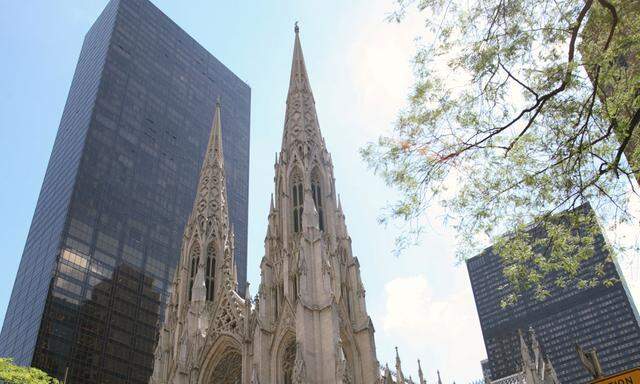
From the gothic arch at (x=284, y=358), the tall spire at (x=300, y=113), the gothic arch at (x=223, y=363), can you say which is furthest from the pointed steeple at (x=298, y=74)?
the gothic arch at (x=284, y=358)

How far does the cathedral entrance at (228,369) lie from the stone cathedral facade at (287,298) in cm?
6

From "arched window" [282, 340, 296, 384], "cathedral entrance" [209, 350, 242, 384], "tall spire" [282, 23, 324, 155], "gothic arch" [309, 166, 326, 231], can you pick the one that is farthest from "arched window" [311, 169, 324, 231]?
"cathedral entrance" [209, 350, 242, 384]

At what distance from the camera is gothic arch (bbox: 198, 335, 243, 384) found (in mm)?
37000

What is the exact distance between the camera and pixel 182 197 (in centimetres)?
7956

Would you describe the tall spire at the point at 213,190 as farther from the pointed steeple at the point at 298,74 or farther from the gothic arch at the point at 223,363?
the gothic arch at the point at 223,363

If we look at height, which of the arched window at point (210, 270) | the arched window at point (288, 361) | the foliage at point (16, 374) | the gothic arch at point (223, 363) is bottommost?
the foliage at point (16, 374)

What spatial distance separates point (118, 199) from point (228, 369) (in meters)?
40.1

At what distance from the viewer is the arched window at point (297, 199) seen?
3888 centimetres

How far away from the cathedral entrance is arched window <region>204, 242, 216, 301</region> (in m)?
7.14

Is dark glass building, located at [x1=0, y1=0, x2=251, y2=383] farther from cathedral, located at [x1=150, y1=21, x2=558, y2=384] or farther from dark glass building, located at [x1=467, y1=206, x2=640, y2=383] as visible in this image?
dark glass building, located at [x1=467, y1=206, x2=640, y2=383]

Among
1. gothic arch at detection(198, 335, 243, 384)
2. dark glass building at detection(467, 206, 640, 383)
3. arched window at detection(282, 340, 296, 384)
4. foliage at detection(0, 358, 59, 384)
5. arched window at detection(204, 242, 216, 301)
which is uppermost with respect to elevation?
dark glass building at detection(467, 206, 640, 383)

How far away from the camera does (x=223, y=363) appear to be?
37750 millimetres

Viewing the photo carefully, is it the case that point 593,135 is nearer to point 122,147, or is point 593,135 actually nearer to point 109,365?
point 109,365

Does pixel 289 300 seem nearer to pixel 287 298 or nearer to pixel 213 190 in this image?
pixel 287 298
